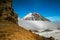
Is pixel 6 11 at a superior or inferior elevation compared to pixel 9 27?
superior

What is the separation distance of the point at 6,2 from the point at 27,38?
309 cm

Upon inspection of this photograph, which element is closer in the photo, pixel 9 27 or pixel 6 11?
pixel 9 27

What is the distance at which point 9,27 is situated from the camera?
437 inches

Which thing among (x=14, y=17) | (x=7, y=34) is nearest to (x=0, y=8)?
(x=14, y=17)

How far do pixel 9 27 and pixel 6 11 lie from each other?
1489 mm

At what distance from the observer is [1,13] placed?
11.8 meters

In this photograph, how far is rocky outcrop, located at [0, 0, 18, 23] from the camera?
467 inches

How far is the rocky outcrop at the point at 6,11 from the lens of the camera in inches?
467

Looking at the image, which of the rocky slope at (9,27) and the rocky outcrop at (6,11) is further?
the rocky outcrop at (6,11)

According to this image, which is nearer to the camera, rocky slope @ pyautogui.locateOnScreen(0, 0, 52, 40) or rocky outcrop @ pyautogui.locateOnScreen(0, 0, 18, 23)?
rocky slope @ pyautogui.locateOnScreen(0, 0, 52, 40)

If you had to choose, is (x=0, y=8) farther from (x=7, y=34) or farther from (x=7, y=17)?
(x=7, y=34)

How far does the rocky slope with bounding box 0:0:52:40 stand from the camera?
10400 millimetres

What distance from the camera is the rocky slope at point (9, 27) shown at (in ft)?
34.1

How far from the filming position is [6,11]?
12.1 meters
